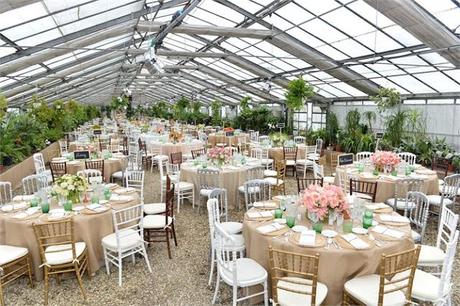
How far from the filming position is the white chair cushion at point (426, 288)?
129 inches

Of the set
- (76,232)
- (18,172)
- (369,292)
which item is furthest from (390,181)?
(18,172)

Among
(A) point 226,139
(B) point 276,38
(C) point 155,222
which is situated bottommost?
(C) point 155,222

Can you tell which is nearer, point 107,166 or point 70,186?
point 70,186

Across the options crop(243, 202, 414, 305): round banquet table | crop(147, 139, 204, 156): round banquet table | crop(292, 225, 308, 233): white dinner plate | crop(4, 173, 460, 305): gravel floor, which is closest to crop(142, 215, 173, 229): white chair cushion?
crop(4, 173, 460, 305): gravel floor

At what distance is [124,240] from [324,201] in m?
2.65

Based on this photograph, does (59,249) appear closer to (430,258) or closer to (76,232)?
(76,232)

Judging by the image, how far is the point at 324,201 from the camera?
392 cm

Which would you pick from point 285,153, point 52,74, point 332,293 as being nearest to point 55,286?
point 332,293

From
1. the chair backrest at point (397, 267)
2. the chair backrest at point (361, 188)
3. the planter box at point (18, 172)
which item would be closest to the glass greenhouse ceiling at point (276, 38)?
the planter box at point (18, 172)

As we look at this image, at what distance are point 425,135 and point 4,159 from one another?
Answer: 13143 mm

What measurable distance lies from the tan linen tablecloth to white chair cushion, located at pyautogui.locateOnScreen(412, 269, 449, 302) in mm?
7551

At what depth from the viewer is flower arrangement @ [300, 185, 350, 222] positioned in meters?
3.93

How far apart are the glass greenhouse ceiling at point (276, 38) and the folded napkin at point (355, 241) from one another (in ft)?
19.5

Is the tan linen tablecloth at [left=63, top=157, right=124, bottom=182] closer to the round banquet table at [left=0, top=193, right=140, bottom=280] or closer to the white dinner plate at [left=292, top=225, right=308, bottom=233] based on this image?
the round banquet table at [left=0, top=193, right=140, bottom=280]
